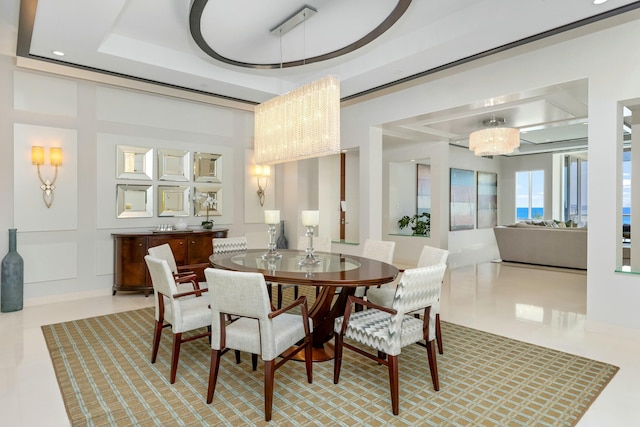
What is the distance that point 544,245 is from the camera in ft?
23.7

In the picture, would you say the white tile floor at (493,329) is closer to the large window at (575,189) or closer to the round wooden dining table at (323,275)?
the round wooden dining table at (323,275)

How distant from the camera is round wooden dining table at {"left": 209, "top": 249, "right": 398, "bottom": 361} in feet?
8.35

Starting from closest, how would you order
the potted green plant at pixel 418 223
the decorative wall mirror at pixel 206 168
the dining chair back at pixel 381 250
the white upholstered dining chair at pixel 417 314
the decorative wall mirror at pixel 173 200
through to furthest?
the white upholstered dining chair at pixel 417 314 < the dining chair back at pixel 381 250 < the decorative wall mirror at pixel 173 200 < the decorative wall mirror at pixel 206 168 < the potted green plant at pixel 418 223

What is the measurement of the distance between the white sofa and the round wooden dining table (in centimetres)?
553

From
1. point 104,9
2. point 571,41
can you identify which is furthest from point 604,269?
point 104,9

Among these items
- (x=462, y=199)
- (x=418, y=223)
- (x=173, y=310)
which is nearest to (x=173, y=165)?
(x=173, y=310)

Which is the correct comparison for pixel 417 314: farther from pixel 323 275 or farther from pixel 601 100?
pixel 601 100

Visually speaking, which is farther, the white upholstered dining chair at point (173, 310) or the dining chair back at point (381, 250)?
the dining chair back at point (381, 250)

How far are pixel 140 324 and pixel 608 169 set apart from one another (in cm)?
507

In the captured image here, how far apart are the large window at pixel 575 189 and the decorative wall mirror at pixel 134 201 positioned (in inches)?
437

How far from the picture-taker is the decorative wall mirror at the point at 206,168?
5.92 m

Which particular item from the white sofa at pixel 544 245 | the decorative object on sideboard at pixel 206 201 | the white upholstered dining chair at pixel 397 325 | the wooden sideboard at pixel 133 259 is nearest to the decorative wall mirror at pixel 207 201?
the decorative object on sideboard at pixel 206 201

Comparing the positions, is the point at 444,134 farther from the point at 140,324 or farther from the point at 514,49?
the point at 140,324

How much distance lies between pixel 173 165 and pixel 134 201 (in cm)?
81
